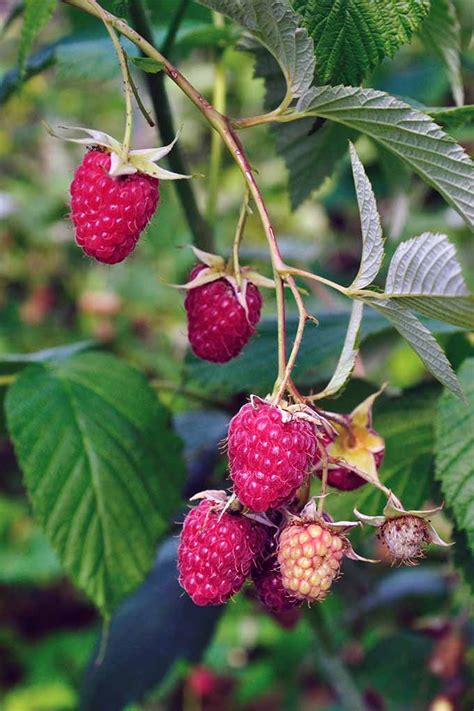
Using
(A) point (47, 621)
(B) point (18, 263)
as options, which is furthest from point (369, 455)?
(B) point (18, 263)

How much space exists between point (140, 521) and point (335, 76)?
0.53m

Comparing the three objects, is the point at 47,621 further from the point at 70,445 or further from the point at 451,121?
the point at 451,121

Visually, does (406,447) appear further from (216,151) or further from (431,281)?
(216,151)

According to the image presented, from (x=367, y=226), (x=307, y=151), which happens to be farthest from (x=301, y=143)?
(x=367, y=226)

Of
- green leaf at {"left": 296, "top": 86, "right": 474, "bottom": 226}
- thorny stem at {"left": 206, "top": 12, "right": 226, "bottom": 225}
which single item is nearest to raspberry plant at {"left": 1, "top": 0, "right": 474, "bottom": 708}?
green leaf at {"left": 296, "top": 86, "right": 474, "bottom": 226}

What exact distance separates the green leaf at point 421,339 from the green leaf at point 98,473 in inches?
18.4

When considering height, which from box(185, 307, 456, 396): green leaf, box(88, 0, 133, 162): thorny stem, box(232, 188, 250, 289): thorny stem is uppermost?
box(88, 0, 133, 162): thorny stem

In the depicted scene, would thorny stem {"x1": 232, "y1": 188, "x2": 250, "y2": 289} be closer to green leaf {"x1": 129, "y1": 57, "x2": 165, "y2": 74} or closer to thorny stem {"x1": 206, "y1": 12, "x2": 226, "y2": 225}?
green leaf {"x1": 129, "y1": 57, "x2": 165, "y2": 74}

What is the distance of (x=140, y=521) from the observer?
3.35 ft

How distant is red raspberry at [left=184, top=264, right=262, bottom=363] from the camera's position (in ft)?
A: 2.61

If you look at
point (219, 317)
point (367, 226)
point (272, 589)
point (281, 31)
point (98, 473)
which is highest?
point (281, 31)

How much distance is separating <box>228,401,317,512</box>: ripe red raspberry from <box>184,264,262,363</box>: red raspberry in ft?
0.50

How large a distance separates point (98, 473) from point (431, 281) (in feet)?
1.71

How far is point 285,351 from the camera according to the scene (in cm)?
67
